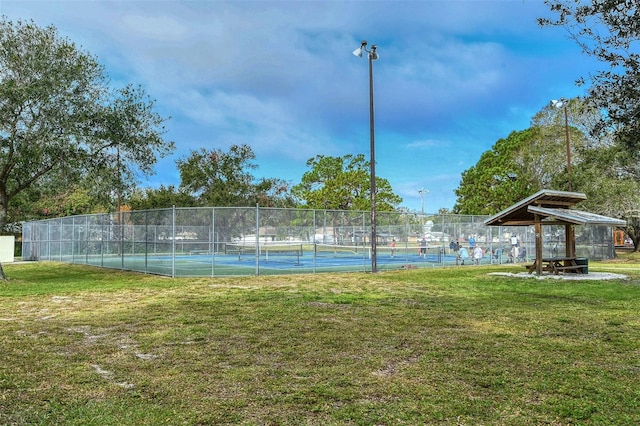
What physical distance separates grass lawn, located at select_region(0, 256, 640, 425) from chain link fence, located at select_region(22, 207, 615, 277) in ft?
24.8

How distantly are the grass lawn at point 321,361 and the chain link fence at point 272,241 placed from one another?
7.54 m

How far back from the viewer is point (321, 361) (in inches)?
213

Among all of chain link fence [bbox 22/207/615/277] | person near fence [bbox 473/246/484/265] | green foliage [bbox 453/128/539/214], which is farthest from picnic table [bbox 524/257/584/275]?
green foliage [bbox 453/128/539/214]

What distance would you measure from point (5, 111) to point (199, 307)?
30.7 ft

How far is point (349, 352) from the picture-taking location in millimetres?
5852

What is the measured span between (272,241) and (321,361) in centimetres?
1427

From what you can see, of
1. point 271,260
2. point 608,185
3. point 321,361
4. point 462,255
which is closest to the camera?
point 321,361

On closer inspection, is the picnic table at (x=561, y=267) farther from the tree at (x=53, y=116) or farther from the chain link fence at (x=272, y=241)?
the tree at (x=53, y=116)

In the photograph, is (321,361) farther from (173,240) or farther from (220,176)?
(220,176)

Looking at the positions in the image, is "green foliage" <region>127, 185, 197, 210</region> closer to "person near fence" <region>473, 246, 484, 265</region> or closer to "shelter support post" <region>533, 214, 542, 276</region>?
"person near fence" <region>473, 246, 484, 265</region>

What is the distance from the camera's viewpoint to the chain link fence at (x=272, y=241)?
18.3 meters

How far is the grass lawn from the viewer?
385 centimetres

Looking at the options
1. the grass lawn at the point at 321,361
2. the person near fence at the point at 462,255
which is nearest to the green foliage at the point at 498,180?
the person near fence at the point at 462,255

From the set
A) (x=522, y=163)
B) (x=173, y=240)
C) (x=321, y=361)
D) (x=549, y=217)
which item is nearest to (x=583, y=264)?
(x=549, y=217)
